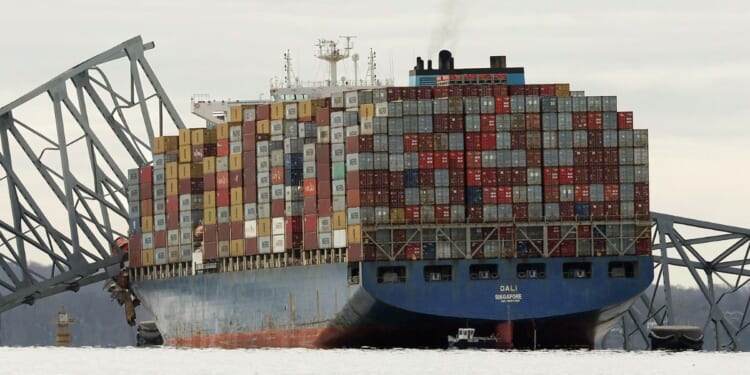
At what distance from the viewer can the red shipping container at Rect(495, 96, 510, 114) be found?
391 ft

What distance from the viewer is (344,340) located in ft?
408

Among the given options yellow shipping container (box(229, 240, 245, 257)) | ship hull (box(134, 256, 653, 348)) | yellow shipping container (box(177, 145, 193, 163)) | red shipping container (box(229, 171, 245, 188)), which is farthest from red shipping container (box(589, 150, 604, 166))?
yellow shipping container (box(177, 145, 193, 163))

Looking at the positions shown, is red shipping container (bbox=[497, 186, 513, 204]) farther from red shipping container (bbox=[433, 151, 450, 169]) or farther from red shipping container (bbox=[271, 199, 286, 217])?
red shipping container (bbox=[271, 199, 286, 217])

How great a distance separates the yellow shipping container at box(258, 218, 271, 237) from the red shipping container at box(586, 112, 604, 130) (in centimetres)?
1926

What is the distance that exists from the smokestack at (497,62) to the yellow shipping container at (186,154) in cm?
1888

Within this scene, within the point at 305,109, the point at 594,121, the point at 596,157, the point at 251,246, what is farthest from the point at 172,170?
the point at 596,157

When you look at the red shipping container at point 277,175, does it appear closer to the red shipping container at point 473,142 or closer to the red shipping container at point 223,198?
the red shipping container at point 223,198

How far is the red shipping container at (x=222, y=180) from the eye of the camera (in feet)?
433

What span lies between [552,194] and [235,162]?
69.0ft

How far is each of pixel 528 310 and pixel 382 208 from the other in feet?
29.3

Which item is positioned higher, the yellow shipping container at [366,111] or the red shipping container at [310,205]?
the yellow shipping container at [366,111]

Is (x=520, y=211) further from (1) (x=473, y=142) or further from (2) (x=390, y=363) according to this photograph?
(2) (x=390, y=363)

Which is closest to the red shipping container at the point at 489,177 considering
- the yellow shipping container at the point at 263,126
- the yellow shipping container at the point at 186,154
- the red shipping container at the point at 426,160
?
the red shipping container at the point at 426,160

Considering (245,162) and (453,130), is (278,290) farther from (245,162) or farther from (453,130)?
(453,130)
